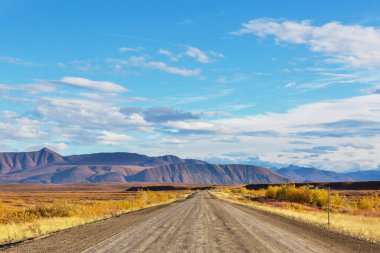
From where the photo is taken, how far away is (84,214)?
35156 millimetres

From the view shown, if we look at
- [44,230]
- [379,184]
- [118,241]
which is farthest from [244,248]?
[379,184]

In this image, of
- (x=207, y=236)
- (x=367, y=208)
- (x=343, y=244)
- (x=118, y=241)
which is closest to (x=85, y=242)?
(x=118, y=241)

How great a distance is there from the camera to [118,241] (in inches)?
685

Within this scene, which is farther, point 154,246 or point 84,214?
point 84,214

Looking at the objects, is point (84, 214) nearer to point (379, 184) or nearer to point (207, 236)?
point (207, 236)

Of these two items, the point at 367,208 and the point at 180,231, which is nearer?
the point at 180,231

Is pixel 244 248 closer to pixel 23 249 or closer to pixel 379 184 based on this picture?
pixel 23 249

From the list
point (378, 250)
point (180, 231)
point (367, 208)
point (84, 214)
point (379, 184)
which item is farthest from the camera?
point (379, 184)

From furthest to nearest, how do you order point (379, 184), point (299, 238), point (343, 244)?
1. point (379, 184)
2. point (299, 238)
3. point (343, 244)

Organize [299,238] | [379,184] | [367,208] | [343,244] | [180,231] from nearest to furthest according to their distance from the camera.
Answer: [343,244] → [299,238] → [180,231] → [367,208] → [379,184]

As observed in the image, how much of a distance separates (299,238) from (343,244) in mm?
1986

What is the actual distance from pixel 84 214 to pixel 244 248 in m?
22.2

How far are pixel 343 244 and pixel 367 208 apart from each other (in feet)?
155

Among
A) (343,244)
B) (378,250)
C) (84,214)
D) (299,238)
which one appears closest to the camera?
(378,250)
